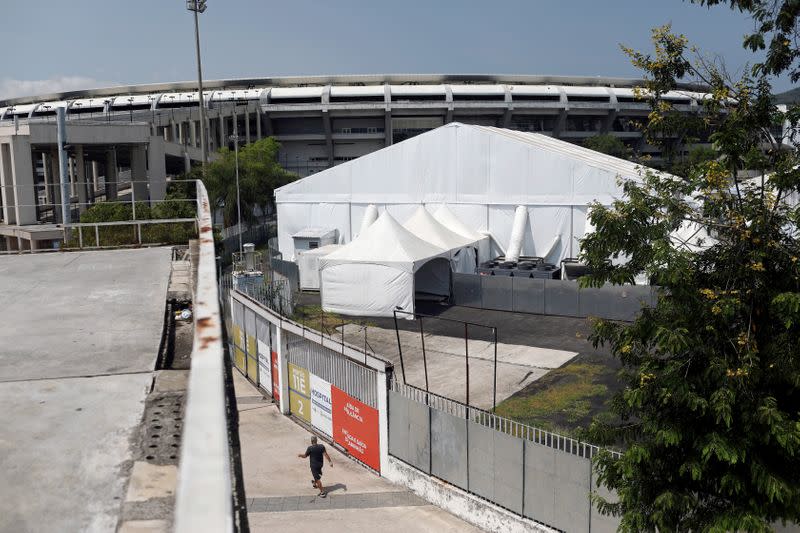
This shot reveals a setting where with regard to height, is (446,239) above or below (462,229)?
below

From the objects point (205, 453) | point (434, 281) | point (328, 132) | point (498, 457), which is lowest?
point (498, 457)

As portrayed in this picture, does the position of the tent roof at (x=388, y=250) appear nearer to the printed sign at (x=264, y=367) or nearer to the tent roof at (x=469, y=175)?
the tent roof at (x=469, y=175)

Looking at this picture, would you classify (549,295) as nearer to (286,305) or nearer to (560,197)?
(560,197)

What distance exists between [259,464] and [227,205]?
36.8 m

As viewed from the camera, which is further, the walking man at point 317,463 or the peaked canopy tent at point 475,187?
the peaked canopy tent at point 475,187

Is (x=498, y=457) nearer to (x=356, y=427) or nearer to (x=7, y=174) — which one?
(x=356, y=427)

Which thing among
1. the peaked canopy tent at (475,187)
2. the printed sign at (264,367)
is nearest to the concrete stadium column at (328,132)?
the peaked canopy tent at (475,187)

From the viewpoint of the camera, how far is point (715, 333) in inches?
318

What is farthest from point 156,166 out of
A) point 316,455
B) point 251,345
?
point 316,455

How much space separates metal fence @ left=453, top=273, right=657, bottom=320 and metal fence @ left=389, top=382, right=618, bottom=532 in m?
13.8

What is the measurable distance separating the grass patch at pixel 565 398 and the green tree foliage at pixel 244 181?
34764mm

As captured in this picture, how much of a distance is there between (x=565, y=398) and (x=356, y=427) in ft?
18.5

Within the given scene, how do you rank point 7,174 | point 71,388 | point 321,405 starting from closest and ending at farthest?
point 71,388 → point 321,405 → point 7,174

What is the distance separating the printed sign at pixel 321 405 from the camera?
688 inches
